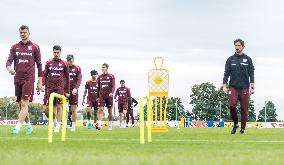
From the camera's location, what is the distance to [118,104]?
37.8 metres

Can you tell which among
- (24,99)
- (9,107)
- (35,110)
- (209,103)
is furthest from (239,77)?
(35,110)

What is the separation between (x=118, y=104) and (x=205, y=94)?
4494 inches

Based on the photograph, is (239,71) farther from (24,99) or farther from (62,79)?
(24,99)

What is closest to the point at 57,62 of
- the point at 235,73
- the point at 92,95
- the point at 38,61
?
the point at 38,61

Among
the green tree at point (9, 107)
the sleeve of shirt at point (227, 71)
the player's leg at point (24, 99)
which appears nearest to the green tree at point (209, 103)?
the green tree at point (9, 107)

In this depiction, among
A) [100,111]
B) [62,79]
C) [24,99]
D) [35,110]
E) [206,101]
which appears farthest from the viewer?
[35,110]

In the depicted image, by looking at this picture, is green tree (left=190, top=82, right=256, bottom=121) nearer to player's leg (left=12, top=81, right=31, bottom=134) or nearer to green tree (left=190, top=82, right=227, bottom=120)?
green tree (left=190, top=82, right=227, bottom=120)

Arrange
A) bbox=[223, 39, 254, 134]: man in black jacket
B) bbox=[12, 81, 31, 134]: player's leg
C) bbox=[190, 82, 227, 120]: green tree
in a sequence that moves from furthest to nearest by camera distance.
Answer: bbox=[190, 82, 227, 120]: green tree
bbox=[223, 39, 254, 134]: man in black jacket
bbox=[12, 81, 31, 134]: player's leg

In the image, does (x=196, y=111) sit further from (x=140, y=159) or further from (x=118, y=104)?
(x=140, y=159)

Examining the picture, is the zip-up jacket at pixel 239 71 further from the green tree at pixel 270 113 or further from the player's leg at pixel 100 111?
the green tree at pixel 270 113

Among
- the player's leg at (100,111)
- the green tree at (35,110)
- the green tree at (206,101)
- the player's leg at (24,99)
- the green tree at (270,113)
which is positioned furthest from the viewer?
the green tree at (270,113)

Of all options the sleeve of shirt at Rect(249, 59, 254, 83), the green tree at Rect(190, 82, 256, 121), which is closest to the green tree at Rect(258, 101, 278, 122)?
the green tree at Rect(190, 82, 256, 121)

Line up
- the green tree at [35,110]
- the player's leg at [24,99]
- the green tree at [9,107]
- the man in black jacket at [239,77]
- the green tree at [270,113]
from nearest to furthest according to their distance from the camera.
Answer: the player's leg at [24,99]
the man in black jacket at [239,77]
the green tree at [9,107]
the green tree at [35,110]
the green tree at [270,113]

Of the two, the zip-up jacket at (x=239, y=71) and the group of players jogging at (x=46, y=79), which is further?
the zip-up jacket at (x=239, y=71)
